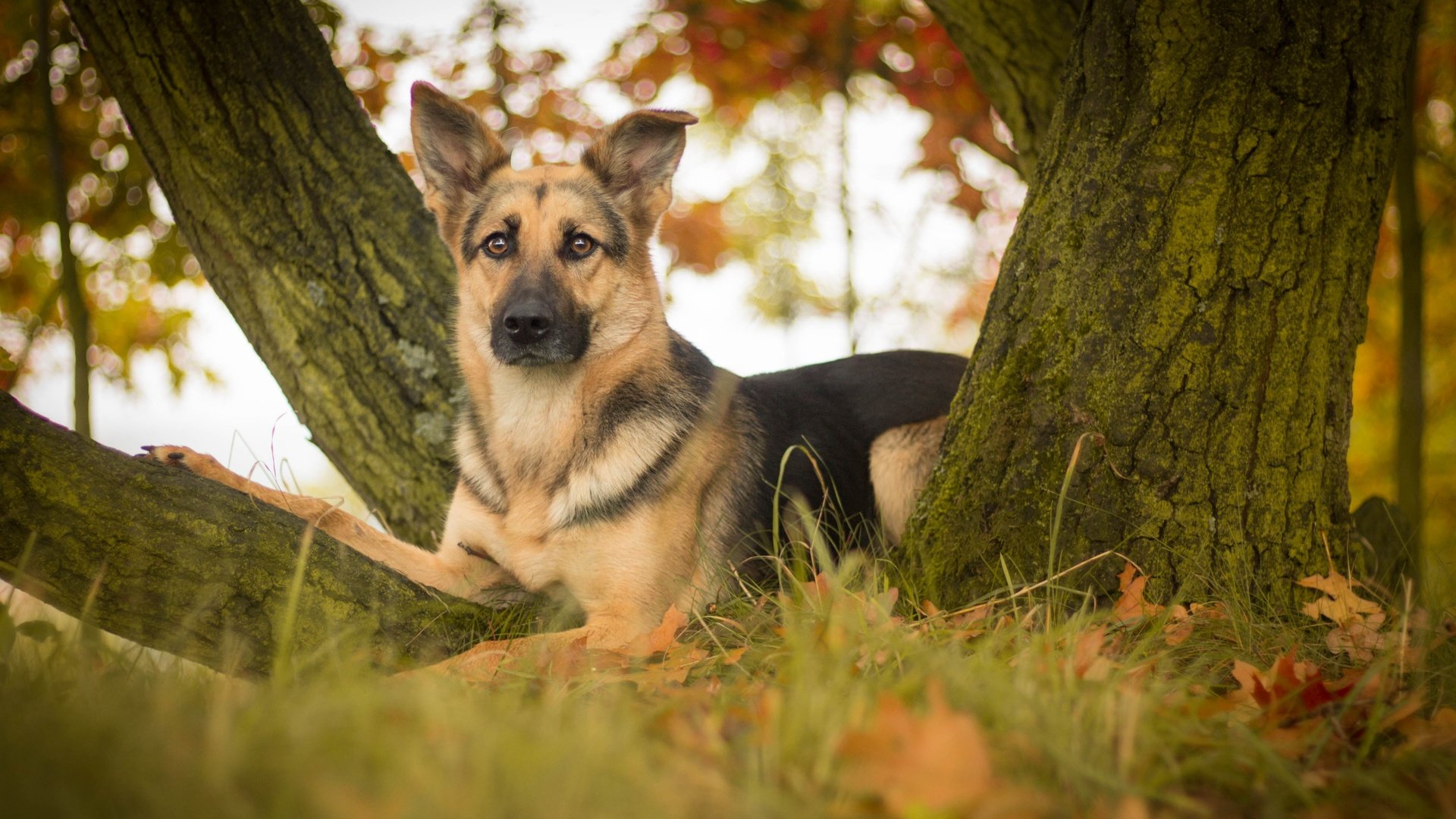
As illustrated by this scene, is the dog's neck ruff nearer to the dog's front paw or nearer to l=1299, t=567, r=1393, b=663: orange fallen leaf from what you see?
the dog's front paw

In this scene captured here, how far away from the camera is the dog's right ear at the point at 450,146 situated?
4.09 meters

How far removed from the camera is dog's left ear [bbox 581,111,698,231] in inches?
167

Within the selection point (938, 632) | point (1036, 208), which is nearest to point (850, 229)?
point (1036, 208)

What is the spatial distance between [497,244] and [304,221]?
36.7 inches

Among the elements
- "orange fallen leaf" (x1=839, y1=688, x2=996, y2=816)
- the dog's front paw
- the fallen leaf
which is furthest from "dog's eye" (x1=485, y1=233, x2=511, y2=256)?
the fallen leaf

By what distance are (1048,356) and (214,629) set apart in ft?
9.03

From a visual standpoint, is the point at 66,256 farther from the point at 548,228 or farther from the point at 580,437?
the point at 580,437

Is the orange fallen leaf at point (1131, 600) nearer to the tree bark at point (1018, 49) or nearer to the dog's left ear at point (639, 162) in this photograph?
the tree bark at point (1018, 49)

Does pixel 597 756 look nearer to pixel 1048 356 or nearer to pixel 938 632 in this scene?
pixel 938 632

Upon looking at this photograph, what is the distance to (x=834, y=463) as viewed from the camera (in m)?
4.39

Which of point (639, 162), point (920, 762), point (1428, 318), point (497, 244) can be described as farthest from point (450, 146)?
point (1428, 318)

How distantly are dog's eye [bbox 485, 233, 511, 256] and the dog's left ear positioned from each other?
0.59 meters

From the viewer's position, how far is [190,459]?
11.9 ft

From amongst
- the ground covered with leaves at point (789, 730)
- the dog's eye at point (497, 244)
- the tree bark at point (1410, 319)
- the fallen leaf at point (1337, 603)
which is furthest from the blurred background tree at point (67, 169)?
the tree bark at point (1410, 319)
